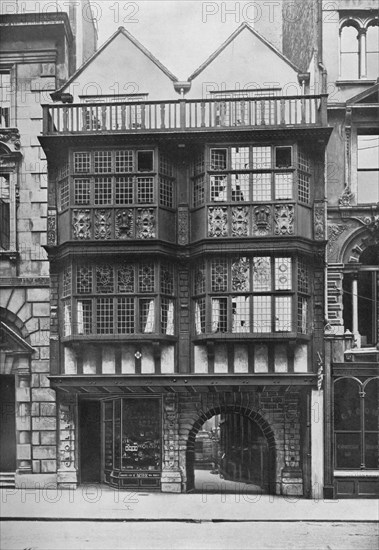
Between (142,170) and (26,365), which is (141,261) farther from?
(26,365)

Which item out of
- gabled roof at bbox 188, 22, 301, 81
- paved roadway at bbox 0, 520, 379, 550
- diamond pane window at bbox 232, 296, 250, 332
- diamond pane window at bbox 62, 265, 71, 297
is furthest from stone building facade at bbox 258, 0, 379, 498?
diamond pane window at bbox 62, 265, 71, 297

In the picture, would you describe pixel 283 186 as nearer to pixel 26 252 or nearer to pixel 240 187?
pixel 240 187

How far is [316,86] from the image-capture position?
15.5 metres

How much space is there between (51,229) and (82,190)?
888mm

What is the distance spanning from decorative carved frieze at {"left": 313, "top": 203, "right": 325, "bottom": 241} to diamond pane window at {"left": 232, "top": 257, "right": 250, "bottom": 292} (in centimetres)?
140

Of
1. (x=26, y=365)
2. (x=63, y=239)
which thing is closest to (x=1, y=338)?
(x=26, y=365)

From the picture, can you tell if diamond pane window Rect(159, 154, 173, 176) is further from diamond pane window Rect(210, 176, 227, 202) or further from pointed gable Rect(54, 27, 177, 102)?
pointed gable Rect(54, 27, 177, 102)

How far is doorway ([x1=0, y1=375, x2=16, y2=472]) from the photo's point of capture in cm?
1476

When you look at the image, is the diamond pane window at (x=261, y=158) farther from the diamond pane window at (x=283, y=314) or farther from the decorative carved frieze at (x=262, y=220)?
the diamond pane window at (x=283, y=314)

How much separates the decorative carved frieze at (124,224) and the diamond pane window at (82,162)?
3.32 feet

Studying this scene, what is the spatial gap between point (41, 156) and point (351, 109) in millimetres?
5634

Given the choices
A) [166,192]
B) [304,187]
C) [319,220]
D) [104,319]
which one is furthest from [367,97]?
[104,319]

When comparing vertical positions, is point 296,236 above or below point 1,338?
Answer: above

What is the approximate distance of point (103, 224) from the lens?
50.8 ft
